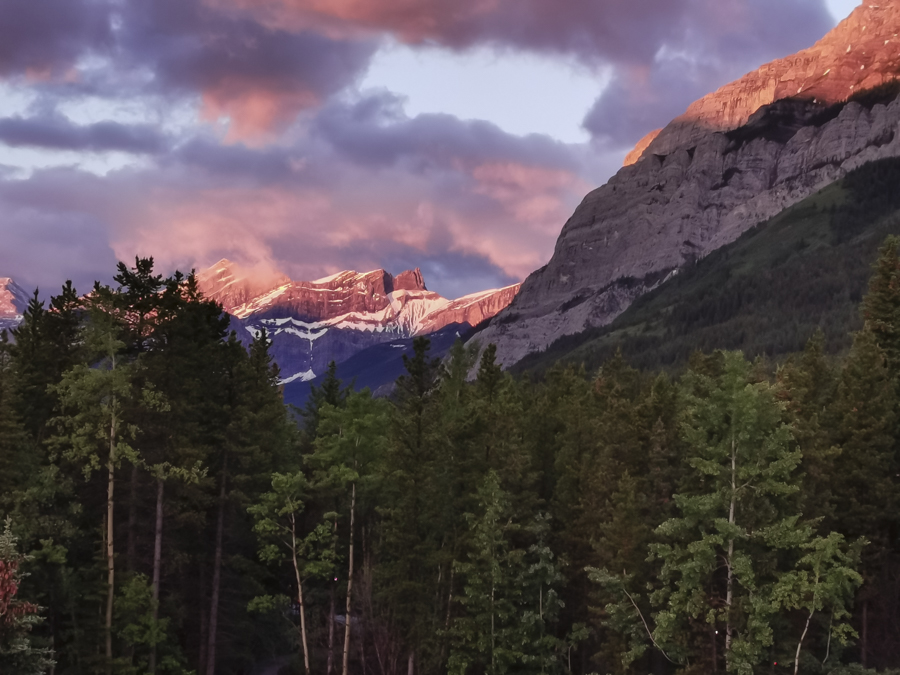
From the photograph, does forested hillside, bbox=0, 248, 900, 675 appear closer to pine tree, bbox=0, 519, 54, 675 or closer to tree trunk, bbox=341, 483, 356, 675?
tree trunk, bbox=341, 483, 356, 675

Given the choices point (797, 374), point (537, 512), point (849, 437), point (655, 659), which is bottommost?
point (655, 659)

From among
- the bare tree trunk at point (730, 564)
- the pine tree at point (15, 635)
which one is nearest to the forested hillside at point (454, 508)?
the bare tree trunk at point (730, 564)

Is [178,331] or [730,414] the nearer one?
[730,414]

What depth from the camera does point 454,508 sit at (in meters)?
43.4

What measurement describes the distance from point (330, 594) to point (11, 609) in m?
26.9

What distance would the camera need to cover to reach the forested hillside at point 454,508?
34000 mm

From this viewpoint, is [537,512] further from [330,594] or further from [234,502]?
[234,502]

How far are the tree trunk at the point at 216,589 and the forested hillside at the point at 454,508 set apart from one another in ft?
0.70

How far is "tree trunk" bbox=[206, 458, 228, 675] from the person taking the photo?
40938 mm

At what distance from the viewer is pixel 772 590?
33.1m

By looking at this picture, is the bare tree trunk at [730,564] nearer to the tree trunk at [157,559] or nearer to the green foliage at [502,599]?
the green foliage at [502,599]

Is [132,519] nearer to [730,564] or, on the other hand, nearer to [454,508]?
[454,508]

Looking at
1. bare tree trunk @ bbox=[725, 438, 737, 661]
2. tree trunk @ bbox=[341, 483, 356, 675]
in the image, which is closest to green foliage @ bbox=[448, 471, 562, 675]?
tree trunk @ bbox=[341, 483, 356, 675]

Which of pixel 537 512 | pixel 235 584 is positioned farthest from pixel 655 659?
pixel 235 584
